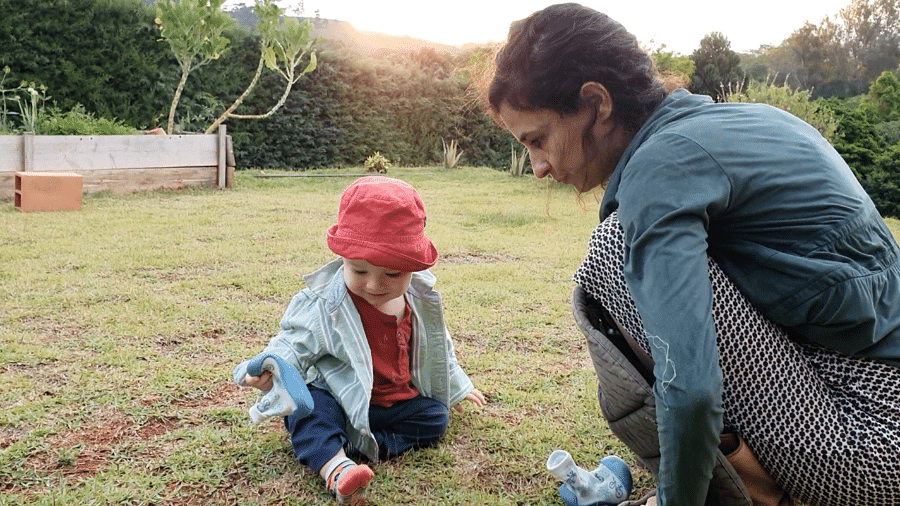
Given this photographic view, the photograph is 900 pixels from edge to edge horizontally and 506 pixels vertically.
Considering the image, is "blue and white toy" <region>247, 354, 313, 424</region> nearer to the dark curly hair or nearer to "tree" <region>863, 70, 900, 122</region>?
the dark curly hair

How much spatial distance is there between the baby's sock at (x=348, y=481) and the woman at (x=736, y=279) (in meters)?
0.64

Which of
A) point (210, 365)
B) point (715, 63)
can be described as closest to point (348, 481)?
point (210, 365)

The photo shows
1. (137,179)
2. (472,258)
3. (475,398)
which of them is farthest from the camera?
(137,179)

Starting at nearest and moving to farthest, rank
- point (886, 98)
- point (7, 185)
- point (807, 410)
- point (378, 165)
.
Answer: point (807, 410) → point (7, 185) → point (378, 165) → point (886, 98)

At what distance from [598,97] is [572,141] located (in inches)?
4.5

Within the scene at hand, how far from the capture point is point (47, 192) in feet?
22.0

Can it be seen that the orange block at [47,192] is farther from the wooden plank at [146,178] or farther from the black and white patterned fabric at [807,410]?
the black and white patterned fabric at [807,410]

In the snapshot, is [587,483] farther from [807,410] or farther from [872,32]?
[872,32]

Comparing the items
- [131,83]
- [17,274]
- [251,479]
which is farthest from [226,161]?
[251,479]

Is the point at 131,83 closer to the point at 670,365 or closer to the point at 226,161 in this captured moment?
the point at 226,161

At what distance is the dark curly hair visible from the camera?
1644mm

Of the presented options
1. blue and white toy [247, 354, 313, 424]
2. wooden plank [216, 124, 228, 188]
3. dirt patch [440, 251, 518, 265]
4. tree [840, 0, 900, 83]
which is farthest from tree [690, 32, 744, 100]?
blue and white toy [247, 354, 313, 424]

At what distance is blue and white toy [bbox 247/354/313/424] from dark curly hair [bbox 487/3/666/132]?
889mm

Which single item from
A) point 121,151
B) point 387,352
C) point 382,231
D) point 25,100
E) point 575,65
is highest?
point 575,65
